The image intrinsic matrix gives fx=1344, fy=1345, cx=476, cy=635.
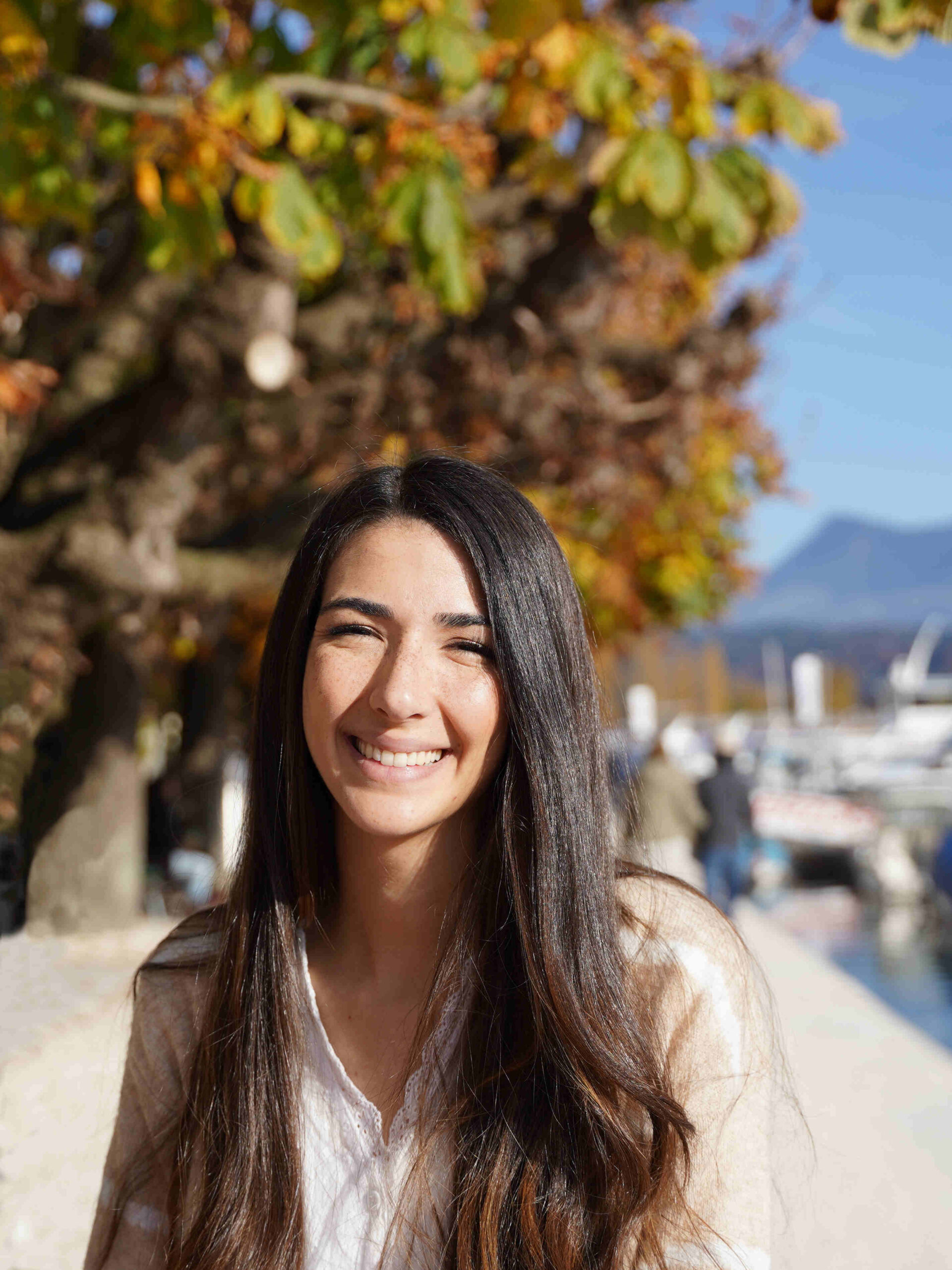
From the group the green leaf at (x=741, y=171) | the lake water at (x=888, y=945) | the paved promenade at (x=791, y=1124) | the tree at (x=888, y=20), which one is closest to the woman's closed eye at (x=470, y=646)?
the paved promenade at (x=791, y=1124)

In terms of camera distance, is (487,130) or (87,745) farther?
(87,745)

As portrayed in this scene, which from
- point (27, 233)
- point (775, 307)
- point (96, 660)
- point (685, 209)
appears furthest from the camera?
point (775, 307)

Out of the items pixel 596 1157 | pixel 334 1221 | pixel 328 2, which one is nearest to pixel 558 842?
pixel 596 1157

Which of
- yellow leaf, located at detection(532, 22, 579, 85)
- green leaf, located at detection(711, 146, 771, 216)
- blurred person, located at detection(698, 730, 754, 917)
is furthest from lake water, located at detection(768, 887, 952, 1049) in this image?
yellow leaf, located at detection(532, 22, 579, 85)

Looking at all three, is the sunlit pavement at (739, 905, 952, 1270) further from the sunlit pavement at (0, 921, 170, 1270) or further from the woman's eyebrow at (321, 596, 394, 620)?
the sunlit pavement at (0, 921, 170, 1270)

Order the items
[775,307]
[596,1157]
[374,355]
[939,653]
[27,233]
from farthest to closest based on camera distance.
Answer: [939,653] < [775,307] < [374,355] < [27,233] < [596,1157]

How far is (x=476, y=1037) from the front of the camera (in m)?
2.00

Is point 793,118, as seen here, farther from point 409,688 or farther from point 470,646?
point 409,688

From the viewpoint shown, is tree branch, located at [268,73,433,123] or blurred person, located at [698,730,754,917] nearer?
tree branch, located at [268,73,433,123]

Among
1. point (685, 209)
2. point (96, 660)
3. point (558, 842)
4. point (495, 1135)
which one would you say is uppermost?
point (685, 209)

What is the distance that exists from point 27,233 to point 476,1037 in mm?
6925

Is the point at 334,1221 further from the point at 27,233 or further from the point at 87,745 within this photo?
the point at 87,745

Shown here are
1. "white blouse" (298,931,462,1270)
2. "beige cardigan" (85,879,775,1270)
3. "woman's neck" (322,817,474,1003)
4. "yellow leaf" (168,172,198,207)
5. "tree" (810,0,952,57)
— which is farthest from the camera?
"yellow leaf" (168,172,198,207)

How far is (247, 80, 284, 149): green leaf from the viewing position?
4598 mm
